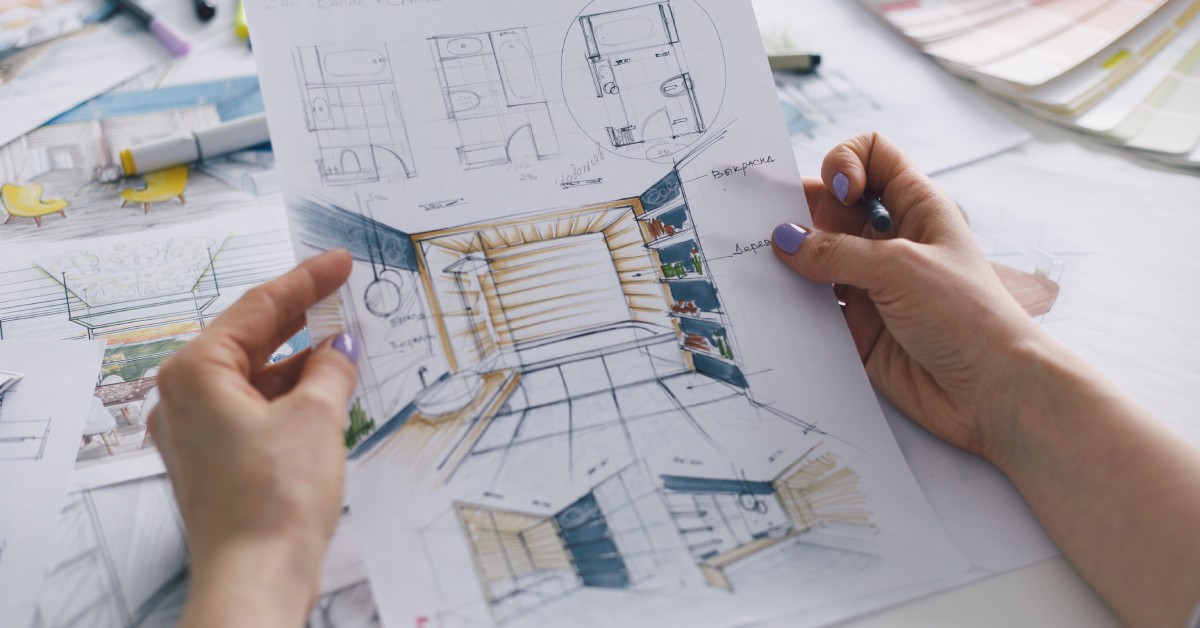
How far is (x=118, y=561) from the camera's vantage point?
0.54 m

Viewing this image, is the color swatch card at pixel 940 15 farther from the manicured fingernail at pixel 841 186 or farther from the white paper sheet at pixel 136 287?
the white paper sheet at pixel 136 287

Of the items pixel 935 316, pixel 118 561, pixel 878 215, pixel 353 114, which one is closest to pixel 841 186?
pixel 878 215

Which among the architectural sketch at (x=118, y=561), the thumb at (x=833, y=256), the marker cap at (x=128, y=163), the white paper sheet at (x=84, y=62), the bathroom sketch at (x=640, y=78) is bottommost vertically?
the architectural sketch at (x=118, y=561)

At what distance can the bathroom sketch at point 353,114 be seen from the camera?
623 millimetres

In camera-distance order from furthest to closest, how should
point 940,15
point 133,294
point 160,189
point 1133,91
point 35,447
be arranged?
point 940,15, point 1133,91, point 160,189, point 133,294, point 35,447

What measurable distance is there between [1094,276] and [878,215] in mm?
249

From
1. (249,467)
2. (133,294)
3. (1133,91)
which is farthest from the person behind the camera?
(1133,91)

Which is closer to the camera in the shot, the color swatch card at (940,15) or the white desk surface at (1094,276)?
the white desk surface at (1094,276)

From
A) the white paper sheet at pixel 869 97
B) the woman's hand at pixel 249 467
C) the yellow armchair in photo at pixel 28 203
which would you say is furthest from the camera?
the white paper sheet at pixel 869 97

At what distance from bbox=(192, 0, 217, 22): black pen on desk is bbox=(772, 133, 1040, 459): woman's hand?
2.51 ft

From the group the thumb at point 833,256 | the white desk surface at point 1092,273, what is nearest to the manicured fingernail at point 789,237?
the thumb at point 833,256

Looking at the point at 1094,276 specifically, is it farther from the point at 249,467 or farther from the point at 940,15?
the point at 249,467

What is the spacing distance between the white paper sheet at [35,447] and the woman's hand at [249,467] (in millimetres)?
108

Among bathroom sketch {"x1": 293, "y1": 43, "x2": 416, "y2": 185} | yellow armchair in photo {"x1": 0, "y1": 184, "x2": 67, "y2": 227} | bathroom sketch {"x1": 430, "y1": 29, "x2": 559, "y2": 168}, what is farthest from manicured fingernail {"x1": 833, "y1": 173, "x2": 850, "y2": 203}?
yellow armchair in photo {"x1": 0, "y1": 184, "x2": 67, "y2": 227}
